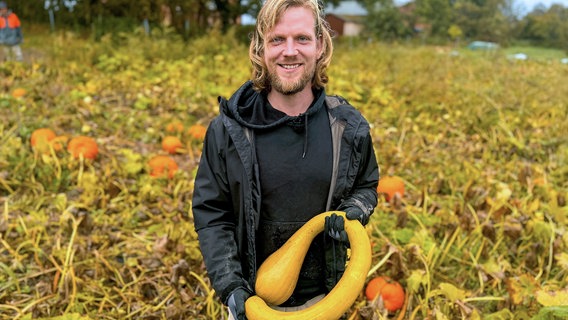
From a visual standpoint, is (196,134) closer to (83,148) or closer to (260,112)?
(83,148)

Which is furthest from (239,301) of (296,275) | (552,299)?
(552,299)

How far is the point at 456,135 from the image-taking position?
19.3ft

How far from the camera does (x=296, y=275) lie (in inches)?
66.6

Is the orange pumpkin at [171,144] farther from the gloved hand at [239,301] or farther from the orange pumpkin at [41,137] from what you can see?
the gloved hand at [239,301]

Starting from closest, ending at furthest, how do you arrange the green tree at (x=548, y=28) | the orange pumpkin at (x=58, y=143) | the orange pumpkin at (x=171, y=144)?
the orange pumpkin at (x=58, y=143), the orange pumpkin at (x=171, y=144), the green tree at (x=548, y=28)

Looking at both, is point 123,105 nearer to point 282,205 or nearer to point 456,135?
point 456,135

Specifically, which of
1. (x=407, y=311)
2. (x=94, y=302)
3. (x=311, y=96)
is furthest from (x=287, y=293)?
(x=94, y=302)

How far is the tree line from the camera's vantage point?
495 inches

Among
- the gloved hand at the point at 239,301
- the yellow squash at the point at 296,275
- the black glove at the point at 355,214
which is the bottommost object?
the gloved hand at the point at 239,301

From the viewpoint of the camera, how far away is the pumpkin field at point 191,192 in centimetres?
292

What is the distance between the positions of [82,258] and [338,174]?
2272mm

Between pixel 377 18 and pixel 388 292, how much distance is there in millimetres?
39078

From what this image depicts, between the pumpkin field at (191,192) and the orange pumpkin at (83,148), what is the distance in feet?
0.05

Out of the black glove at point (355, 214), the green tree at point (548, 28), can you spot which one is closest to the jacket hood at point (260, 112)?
the black glove at point (355, 214)
